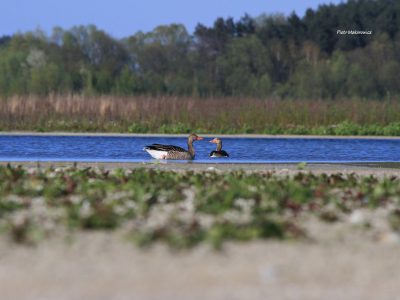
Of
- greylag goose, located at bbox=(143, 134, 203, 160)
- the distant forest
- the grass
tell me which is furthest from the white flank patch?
the distant forest

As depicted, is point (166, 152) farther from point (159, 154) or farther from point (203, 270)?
point (203, 270)

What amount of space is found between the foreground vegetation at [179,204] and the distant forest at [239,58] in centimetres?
4031

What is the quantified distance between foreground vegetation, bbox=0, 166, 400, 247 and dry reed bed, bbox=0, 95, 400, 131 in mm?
22043

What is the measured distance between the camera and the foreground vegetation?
9.47 meters

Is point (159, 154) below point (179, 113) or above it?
below

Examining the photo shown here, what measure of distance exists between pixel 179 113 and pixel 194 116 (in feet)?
1.83

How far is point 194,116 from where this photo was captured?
3894 centimetres

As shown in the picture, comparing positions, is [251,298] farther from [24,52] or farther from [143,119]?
[24,52]

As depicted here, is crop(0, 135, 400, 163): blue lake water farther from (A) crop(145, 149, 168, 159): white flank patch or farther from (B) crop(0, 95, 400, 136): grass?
(B) crop(0, 95, 400, 136): grass

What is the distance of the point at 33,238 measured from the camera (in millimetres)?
9055

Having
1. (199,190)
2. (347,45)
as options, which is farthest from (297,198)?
(347,45)

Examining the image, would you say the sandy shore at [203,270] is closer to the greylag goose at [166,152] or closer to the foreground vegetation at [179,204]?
the foreground vegetation at [179,204]

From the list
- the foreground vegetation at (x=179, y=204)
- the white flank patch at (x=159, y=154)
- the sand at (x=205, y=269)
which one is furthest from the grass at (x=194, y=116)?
the sand at (x=205, y=269)

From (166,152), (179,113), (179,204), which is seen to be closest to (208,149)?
(166,152)
